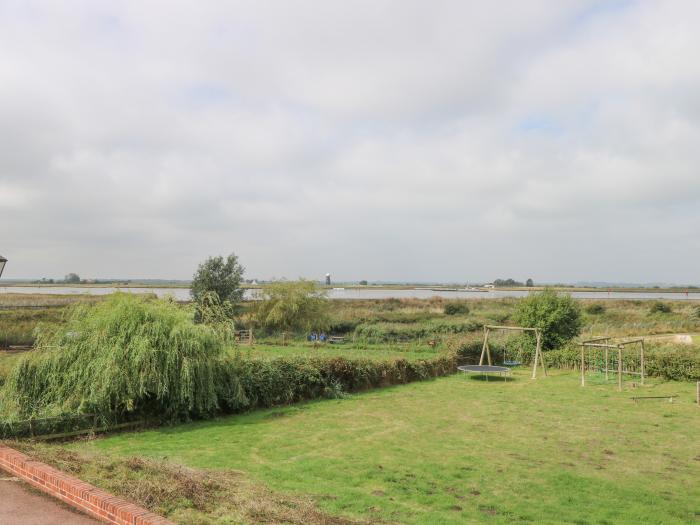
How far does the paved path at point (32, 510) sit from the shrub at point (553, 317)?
2443cm

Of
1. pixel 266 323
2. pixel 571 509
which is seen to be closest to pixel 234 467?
pixel 571 509

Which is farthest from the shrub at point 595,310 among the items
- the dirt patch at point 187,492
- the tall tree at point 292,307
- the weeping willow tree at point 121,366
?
the dirt patch at point 187,492

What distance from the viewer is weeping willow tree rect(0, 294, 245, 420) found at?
11.5m

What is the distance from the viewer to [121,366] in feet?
39.0

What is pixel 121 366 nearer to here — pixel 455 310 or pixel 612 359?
pixel 612 359

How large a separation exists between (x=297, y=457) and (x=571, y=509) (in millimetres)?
5071

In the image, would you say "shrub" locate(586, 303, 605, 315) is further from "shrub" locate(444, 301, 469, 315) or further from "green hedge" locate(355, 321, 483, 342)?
"green hedge" locate(355, 321, 483, 342)

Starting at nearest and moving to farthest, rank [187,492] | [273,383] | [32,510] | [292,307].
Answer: [32,510]
[187,492]
[273,383]
[292,307]

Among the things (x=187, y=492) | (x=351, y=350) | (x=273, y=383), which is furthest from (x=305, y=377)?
(x=351, y=350)

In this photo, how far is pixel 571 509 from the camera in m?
7.84

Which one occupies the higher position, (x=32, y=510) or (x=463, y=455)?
(x=32, y=510)

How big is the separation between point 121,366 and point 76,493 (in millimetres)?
5832

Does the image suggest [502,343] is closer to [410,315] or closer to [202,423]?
[202,423]

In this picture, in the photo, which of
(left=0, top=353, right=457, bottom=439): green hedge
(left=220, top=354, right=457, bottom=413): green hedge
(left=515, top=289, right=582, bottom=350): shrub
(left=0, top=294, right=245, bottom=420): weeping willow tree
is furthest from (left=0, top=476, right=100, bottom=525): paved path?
(left=515, top=289, right=582, bottom=350): shrub
